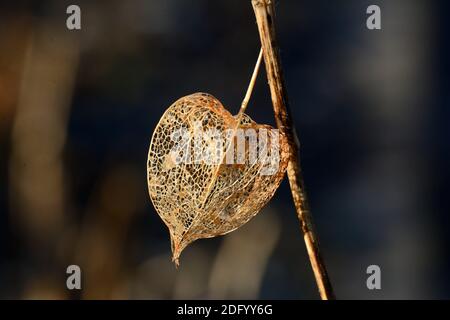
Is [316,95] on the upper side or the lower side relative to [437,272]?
upper

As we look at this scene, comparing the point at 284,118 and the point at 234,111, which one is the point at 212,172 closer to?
the point at 284,118

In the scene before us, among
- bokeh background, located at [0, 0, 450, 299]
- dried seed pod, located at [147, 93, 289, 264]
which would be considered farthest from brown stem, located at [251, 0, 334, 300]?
bokeh background, located at [0, 0, 450, 299]

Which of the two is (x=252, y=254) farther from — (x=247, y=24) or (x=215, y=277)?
(x=247, y=24)

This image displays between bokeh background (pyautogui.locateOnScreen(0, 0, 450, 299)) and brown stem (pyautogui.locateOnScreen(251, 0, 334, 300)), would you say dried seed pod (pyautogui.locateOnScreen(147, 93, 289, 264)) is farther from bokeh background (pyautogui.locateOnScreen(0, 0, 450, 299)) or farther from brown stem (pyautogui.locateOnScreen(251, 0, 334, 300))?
bokeh background (pyautogui.locateOnScreen(0, 0, 450, 299))

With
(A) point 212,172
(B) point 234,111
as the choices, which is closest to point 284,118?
(A) point 212,172

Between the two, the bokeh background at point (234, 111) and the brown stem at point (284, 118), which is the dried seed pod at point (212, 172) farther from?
the bokeh background at point (234, 111)
